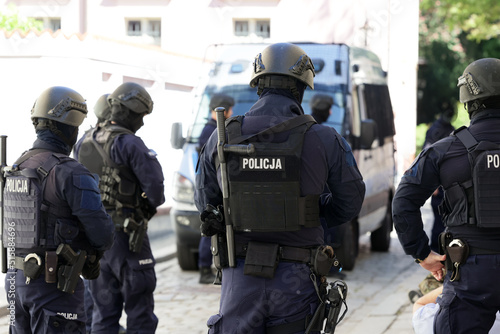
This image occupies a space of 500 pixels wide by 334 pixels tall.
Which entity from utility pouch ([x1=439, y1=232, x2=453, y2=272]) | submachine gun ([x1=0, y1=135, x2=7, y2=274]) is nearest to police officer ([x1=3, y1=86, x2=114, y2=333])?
submachine gun ([x1=0, y1=135, x2=7, y2=274])

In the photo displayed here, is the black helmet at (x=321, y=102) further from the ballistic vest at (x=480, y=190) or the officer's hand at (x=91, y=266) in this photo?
the ballistic vest at (x=480, y=190)

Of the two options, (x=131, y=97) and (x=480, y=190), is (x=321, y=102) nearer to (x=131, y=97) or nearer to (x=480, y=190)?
(x=131, y=97)

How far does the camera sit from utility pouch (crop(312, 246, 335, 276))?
3.97 meters

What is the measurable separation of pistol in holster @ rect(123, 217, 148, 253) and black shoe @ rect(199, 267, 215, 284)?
132 inches

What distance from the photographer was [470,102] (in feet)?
14.3

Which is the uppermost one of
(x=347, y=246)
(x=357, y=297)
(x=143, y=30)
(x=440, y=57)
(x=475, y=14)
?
(x=475, y=14)

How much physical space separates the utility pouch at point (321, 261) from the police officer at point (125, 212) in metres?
2.42

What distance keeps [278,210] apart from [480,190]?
0.99 meters

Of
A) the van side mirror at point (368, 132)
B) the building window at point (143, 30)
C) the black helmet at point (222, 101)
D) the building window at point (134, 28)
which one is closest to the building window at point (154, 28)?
the building window at point (143, 30)

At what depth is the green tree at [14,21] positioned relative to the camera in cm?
1206

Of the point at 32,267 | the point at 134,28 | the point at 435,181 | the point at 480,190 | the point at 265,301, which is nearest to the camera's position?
the point at 265,301

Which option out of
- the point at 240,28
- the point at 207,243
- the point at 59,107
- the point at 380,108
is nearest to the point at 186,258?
the point at 207,243

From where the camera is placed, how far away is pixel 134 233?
622 centimetres

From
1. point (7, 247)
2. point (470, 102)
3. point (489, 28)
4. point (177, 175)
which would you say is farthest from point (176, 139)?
point (489, 28)
